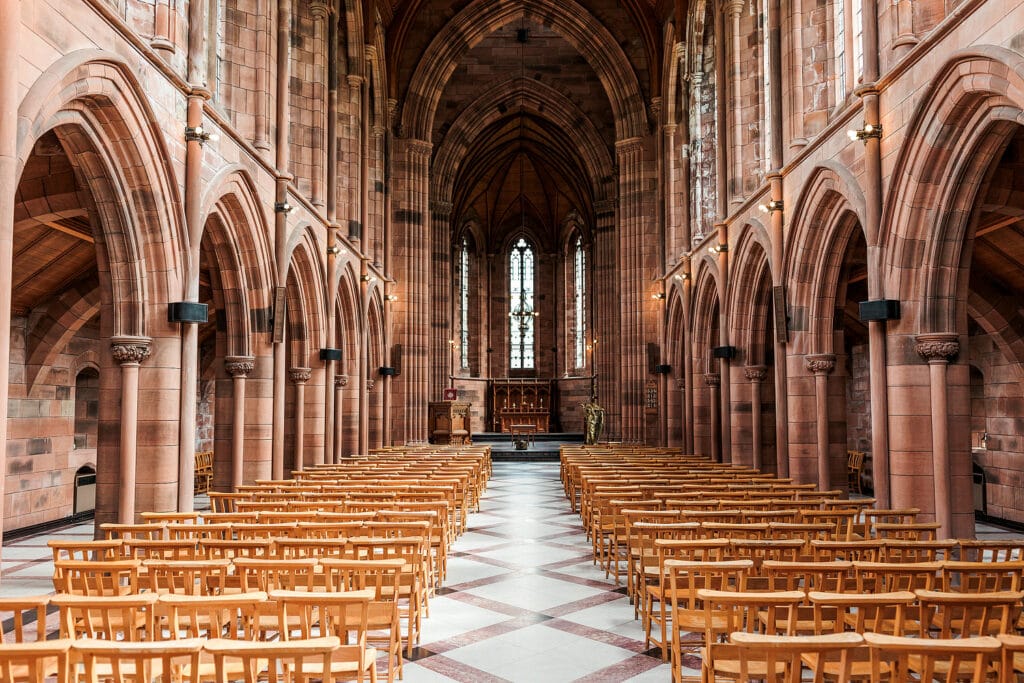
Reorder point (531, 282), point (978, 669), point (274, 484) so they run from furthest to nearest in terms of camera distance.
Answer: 1. point (531, 282)
2. point (274, 484)
3. point (978, 669)

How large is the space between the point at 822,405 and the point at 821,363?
73 centimetres

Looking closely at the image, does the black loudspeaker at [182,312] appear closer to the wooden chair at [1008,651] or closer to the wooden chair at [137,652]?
the wooden chair at [137,652]

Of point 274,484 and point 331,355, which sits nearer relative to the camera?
point 274,484

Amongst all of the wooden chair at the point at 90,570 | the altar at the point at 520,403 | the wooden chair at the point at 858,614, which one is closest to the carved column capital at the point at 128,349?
the wooden chair at the point at 90,570

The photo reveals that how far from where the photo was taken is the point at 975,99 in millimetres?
8906

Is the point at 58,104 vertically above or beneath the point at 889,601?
above

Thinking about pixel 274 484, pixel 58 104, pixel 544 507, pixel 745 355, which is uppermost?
pixel 58 104

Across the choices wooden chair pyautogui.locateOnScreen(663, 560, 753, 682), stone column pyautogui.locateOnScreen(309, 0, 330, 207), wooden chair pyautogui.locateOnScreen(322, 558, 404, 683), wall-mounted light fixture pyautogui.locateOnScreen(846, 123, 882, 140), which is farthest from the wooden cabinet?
wooden chair pyautogui.locateOnScreen(663, 560, 753, 682)

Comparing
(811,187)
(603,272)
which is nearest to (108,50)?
(811,187)

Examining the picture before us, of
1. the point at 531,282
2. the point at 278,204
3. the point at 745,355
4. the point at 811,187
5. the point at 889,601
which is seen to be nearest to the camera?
the point at 889,601

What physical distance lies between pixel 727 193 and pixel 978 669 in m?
17.2

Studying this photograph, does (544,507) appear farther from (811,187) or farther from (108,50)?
(108,50)

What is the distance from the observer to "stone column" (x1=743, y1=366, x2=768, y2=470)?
1688cm

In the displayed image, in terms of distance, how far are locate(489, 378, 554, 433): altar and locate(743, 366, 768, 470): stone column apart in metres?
25.9
